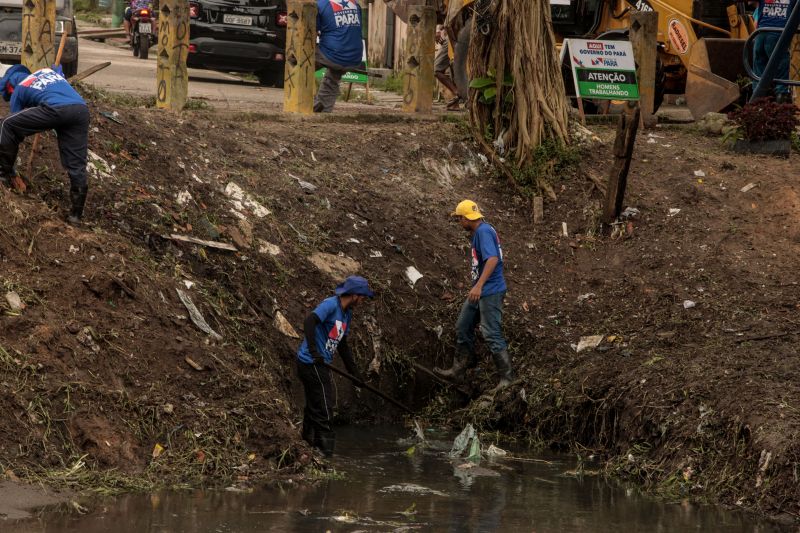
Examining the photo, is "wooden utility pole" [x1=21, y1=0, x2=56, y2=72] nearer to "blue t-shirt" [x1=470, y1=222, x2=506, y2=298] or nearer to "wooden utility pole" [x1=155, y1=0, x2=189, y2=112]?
"wooden utility pole" [x1=155, y1=0, x2=189, y2=112]

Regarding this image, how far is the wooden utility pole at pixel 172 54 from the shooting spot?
13.6m

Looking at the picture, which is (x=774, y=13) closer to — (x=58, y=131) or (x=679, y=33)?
(x=679, y=33)

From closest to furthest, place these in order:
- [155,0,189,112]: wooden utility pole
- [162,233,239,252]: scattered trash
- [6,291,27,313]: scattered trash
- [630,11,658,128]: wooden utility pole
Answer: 1. [6,291,27,313]: scattered trash
2. [162,233,239,252]: scattered trash
3. [155,0,189,112]: wooden utility pole
4. [630,11,658,128]: wooden utility pole

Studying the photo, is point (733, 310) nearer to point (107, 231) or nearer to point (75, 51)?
point (107, 231)

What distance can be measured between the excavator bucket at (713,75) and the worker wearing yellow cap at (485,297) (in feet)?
19.6

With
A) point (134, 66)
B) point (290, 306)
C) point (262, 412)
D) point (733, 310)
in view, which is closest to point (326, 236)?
point (290, 306)

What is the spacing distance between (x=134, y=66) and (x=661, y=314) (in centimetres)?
1346

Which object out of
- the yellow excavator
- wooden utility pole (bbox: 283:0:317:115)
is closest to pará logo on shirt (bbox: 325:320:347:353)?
wooden utility pole (bbox: 283:0:317:115)

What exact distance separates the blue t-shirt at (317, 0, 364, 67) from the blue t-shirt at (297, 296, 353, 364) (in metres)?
5.56

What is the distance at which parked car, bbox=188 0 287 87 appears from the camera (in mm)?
19609

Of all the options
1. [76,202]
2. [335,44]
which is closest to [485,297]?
[76,202]

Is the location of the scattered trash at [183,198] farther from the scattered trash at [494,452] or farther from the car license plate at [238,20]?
the car license plate at [238,20]

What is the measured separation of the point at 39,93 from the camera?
32.6 ft

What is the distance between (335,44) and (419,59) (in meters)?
1.12
